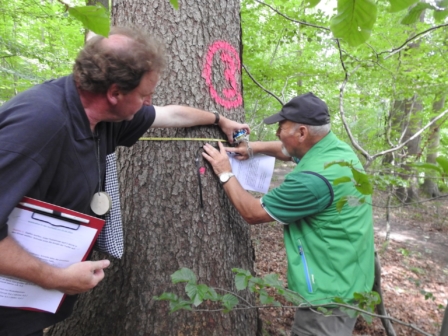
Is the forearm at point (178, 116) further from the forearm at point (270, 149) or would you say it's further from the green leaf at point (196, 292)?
the green leaf at point (196, 292)

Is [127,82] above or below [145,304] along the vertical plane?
above

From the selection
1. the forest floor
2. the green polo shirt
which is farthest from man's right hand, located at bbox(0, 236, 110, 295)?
the forest floor

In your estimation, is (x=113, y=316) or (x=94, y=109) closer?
(x=94, y=109)

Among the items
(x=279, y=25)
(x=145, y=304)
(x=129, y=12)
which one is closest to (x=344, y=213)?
(x=145, y=304)

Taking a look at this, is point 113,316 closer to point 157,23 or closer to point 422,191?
point 157,23

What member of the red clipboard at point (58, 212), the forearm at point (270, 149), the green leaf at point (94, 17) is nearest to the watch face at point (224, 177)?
the forearm at point (270, 149)

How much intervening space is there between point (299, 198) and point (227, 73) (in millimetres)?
1034

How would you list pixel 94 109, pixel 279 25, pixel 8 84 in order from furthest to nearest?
pixel 8 84 → pixel 279 25 → pixel 94 109

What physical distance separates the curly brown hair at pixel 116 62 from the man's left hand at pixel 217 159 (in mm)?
796

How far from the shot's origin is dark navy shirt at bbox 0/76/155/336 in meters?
1.12

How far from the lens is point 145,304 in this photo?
79.3 inches

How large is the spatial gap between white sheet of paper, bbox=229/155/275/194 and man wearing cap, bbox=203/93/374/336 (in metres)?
0.22

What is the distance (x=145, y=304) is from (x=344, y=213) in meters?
1.38

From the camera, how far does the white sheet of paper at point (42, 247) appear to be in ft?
4.21
